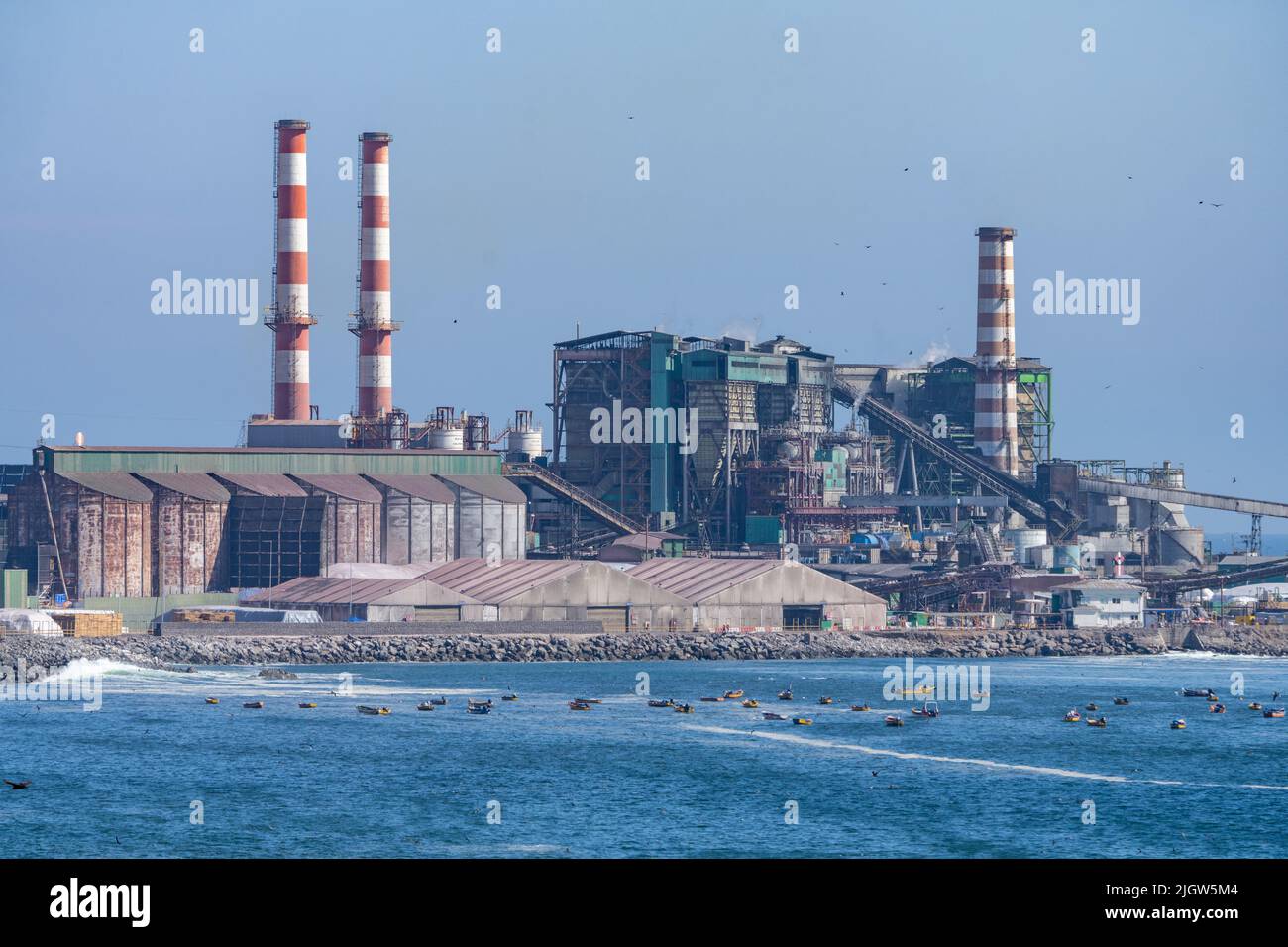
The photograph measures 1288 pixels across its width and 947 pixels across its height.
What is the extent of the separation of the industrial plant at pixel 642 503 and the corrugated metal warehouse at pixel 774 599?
0.18 m

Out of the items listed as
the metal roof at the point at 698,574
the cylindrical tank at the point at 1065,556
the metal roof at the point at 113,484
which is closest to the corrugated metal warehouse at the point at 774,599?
the metal roof at the point at 698,574

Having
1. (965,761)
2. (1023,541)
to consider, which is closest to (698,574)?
(1023,541)

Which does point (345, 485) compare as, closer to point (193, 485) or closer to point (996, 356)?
point (193, 485)

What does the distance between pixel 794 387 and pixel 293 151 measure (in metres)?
39.6

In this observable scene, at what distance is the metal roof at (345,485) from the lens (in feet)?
375

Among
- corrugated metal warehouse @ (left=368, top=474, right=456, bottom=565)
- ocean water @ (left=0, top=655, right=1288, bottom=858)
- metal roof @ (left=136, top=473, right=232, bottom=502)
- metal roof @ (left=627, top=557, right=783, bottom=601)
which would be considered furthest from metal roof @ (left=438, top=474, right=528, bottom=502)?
ocean water @ (left=0, top=655, right=1288, bottom=858)

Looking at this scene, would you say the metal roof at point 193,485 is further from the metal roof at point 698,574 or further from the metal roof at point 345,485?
the metal roof at point 698,574

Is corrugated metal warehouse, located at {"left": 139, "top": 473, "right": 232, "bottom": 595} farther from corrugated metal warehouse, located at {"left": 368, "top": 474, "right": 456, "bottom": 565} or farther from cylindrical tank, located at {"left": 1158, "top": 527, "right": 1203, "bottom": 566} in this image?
cylindrical tank, located at {"left": 1158, "top": 527, "right": 1203, "bottom": 566}

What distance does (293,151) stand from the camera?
126500 millimetres

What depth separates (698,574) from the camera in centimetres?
11362

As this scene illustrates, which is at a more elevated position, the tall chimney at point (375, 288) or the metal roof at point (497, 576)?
the tall chimney at point (375, 288)
